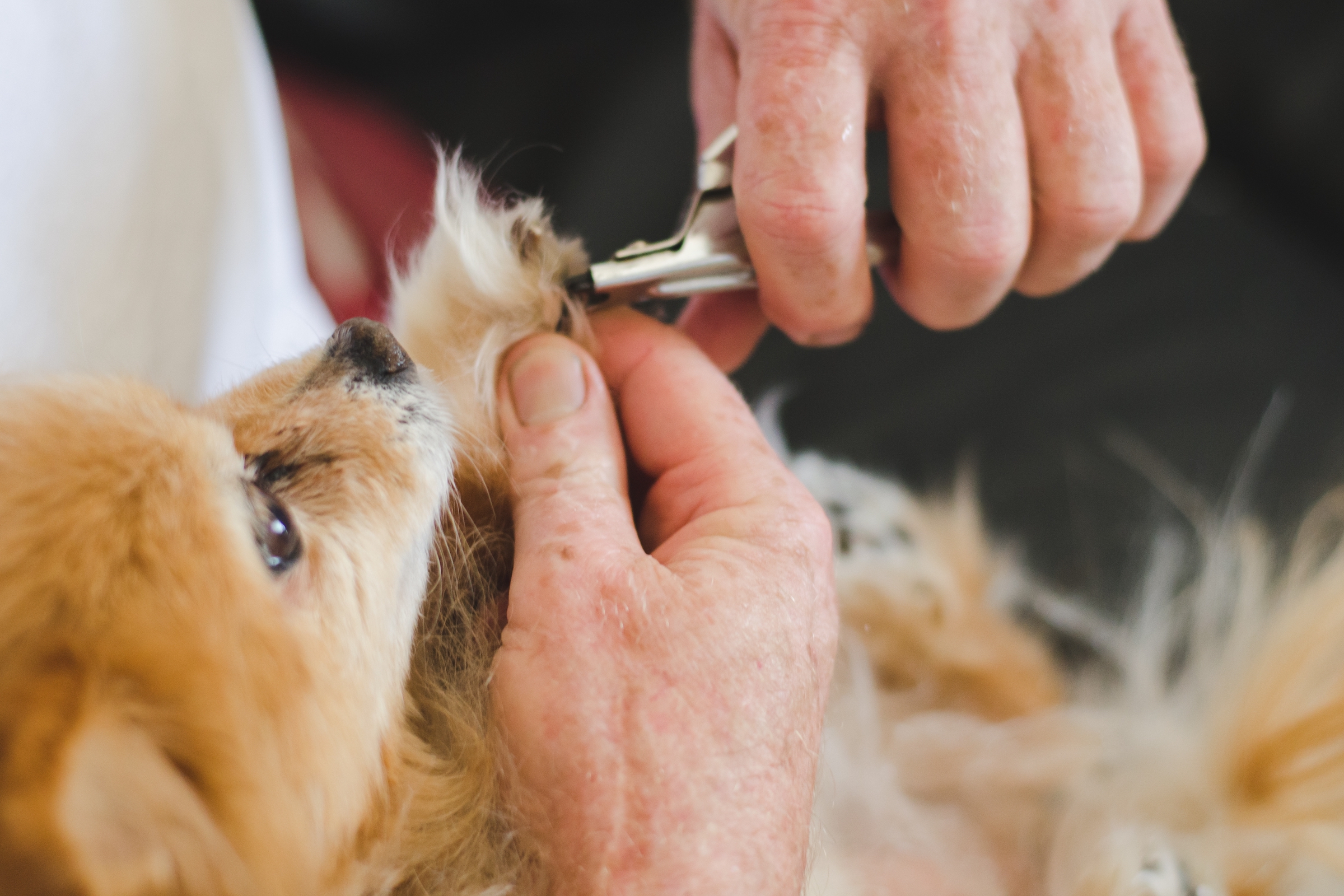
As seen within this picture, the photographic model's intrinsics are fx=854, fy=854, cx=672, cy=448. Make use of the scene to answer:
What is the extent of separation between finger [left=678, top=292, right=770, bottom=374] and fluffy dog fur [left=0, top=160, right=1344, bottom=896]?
0.61 ft

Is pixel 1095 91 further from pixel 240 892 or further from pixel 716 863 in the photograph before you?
pixel 240 892

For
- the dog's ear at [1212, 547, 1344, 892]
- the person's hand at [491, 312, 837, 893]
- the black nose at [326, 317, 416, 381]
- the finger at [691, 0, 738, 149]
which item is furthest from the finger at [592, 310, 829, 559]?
the dog's ear at [1212, 547, 1344, 892]

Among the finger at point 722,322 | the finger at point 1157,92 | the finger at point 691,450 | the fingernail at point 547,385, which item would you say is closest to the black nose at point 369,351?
the fingernail at point 547,385

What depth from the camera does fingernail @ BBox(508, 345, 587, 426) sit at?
2.85 feet

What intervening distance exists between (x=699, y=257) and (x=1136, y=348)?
3.56 ft

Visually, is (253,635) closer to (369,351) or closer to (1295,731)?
(369,351)

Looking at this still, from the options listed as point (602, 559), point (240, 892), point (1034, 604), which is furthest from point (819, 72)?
point (1034, 604)

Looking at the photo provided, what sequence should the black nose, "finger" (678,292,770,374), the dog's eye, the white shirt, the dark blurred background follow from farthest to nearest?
the dark blurred background, "finger" (678,292,770,374), the white shirt, the black nose, the dog's eye

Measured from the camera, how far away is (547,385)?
879mm

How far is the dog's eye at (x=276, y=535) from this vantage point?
65cm

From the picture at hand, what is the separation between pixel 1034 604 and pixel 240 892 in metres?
1.23

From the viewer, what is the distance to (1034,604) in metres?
1.42

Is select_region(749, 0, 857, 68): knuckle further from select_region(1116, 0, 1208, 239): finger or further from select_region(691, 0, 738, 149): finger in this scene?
select_region(1116, 0, 1208, 239): finger

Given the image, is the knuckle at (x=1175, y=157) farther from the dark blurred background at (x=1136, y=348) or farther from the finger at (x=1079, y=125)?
the dark blurred background at (x=1136, y=348)
